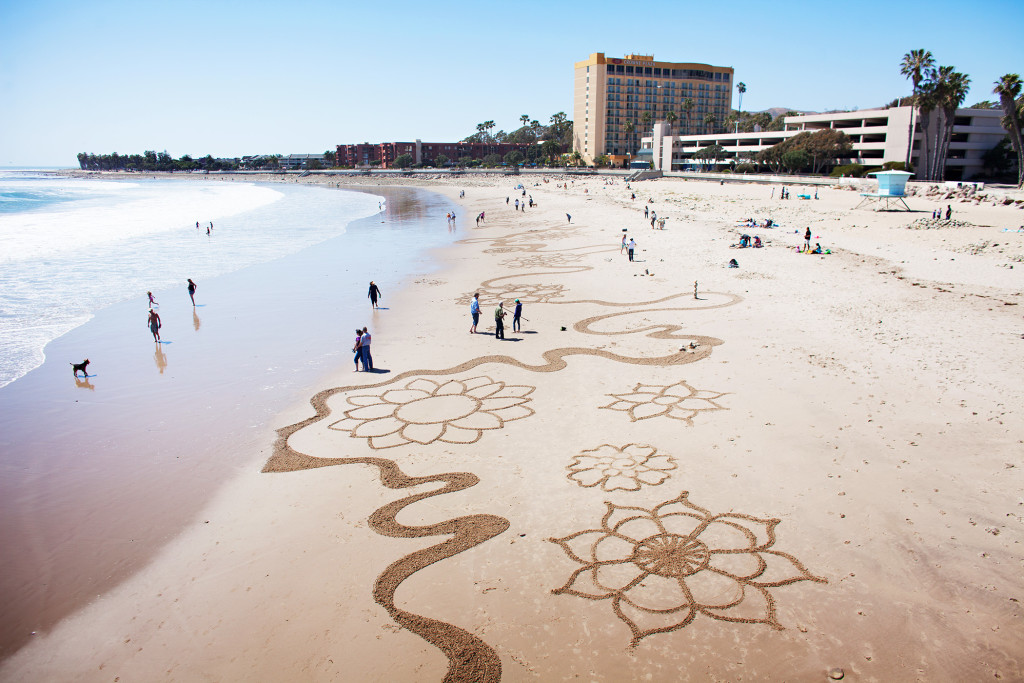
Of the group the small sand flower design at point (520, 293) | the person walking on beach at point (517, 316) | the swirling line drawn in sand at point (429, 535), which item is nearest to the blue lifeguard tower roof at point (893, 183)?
the small sand flower design at point (520, 293)

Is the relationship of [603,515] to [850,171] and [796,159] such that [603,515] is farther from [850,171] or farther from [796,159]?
[796,159]

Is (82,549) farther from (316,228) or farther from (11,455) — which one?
(316,228)

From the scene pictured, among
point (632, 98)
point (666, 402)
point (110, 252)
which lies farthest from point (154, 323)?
point (632, 98)

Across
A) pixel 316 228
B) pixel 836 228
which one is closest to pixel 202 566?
pixel 836 228

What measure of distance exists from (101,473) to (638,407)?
11.8m

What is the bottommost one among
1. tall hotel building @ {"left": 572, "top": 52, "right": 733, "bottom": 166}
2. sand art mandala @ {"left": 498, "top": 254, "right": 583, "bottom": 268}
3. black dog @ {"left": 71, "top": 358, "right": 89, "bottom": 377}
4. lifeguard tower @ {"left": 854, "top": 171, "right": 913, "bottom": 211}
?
black dog @ {"left": 71, "top": 358, "right": 89, "bottom": 377}

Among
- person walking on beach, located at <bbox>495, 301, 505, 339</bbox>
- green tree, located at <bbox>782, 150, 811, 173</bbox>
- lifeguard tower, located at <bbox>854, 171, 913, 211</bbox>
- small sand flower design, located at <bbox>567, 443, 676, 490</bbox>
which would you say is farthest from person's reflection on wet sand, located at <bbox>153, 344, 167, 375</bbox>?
green tree, located at <bbox>782, 150, 811, 173</bbox>

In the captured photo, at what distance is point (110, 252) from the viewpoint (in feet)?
135

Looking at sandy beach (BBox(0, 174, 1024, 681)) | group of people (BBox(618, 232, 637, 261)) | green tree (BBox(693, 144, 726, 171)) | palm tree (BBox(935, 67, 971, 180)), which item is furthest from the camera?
green tree (BBox(693, 144, 726, 171))

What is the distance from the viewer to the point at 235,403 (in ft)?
49.7

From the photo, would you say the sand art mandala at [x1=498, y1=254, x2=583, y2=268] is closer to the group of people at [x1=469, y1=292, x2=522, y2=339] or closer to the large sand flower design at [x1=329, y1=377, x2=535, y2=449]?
the group of people at [x1=469, y1=292, x2=522, y2=339]

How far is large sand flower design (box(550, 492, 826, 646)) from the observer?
7590 mm

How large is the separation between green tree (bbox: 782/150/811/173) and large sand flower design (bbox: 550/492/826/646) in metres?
88.5

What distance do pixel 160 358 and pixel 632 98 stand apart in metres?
170
